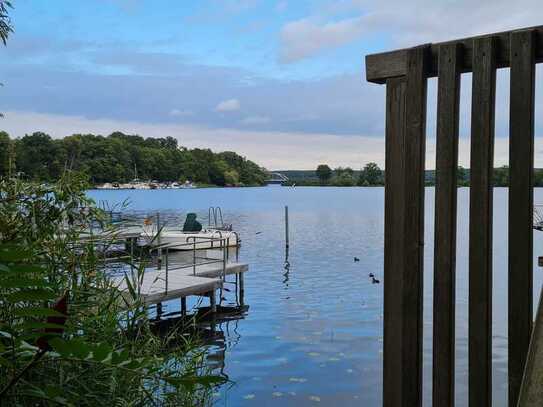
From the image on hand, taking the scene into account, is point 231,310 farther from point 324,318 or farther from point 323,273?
point 323,273

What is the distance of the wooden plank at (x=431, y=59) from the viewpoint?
7.23ft

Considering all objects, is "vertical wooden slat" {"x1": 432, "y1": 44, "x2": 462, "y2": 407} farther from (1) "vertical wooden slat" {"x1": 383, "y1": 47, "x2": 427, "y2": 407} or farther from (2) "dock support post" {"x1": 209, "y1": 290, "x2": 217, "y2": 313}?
(2) "dock support post" {"x1": 209, "y1": 290, "x2": 217, "y2": 313}

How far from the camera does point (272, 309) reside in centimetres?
1686

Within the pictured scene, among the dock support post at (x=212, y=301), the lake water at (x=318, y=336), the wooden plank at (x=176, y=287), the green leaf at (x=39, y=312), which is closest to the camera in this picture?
the green leaf at (x=39, y=312)

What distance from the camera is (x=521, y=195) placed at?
213 centimetres

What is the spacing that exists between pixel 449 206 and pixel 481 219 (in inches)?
5.0

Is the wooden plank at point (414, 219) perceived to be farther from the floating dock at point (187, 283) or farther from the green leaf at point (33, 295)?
the floating dock at point (187, 283)

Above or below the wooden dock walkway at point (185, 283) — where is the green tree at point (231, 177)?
above

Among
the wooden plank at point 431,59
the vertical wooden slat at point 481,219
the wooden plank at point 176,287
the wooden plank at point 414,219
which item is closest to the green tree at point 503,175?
the vertical wooden slat at point 481,219

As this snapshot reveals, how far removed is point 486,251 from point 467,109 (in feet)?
1.93

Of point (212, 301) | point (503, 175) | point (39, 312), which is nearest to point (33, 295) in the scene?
point (39, 312)

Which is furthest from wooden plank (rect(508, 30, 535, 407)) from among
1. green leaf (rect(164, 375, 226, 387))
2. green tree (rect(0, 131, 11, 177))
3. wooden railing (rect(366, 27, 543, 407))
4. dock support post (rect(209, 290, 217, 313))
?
dock support post (rect(209, 290, 217, 313))

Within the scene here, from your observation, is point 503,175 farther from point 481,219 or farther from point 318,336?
point 318,336

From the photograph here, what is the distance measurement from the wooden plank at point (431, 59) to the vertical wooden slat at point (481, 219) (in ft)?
0.12
